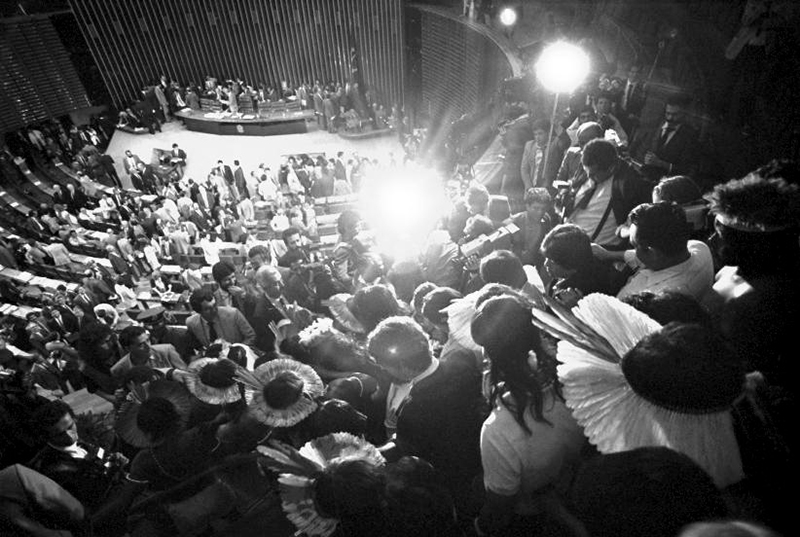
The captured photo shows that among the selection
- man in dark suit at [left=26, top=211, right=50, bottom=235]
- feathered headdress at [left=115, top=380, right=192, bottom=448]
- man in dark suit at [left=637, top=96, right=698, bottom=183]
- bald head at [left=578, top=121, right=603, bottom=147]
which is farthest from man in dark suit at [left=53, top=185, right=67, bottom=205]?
man in dark suit at [left=637, top=96, right=698, bottom=183]

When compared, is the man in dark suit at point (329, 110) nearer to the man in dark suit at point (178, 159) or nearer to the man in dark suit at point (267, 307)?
the man in dark suit at point (178, 159)

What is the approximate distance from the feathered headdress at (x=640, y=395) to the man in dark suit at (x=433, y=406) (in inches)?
28.2

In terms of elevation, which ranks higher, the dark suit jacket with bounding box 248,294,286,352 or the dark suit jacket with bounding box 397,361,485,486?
the dark suit jacket with bounding box 397,361,485,486

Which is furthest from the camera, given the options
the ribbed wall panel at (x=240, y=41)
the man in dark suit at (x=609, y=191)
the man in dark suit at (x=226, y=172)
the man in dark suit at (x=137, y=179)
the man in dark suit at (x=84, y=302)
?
the ribbed wall panel at (x=240, y=41)

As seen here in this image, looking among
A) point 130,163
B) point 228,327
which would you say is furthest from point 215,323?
point 130,163

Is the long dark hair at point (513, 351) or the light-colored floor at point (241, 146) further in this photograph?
the light-colored floor at point (241, 146)

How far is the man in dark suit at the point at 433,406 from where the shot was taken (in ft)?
6.82

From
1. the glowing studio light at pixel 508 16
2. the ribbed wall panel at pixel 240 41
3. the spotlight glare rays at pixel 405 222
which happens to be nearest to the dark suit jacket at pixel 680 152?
the spotlight glare rays at pixel 405 222

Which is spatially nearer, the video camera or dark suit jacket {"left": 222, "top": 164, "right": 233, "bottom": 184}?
the video camera

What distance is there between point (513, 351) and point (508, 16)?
13057mm

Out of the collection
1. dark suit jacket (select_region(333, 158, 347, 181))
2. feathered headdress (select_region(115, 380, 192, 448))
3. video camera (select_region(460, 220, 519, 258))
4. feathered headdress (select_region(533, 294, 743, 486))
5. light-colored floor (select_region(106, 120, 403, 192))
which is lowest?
light-colored floor (select_region(106, 120, 403, 192))

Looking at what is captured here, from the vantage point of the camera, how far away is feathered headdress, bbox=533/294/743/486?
1240mm

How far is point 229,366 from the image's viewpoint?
2771 mm

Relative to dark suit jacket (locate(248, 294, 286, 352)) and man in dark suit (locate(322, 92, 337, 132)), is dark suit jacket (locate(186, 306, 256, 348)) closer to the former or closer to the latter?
dark suit jacket (locate(248, 294, 286, 352))
